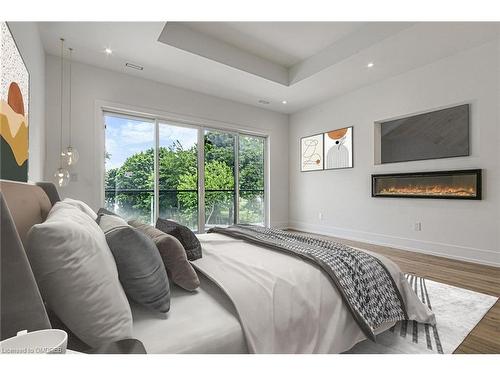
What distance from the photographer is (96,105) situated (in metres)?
3.57

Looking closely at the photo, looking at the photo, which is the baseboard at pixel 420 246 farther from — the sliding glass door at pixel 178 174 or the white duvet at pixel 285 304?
the white duvet at pixel 285 304

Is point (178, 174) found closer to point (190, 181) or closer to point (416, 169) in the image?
point (190, 181)

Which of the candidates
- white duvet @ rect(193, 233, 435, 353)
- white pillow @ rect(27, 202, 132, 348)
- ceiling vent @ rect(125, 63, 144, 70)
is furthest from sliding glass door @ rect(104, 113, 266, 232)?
white pillow @ rect(27, 202, 132, 348)

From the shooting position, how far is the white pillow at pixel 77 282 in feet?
2.35

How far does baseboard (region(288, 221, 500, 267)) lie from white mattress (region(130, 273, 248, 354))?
11.8 ft

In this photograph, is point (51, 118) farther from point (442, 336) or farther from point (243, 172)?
point (442, 336)

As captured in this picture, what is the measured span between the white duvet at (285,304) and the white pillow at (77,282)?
1.50 feet

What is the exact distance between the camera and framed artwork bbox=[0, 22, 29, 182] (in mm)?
1354

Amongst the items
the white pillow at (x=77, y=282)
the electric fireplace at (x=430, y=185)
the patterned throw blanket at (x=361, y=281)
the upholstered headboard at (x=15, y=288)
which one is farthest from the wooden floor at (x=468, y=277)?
the upholstered headboard at (x=15, y=288)

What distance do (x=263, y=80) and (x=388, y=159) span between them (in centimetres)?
242

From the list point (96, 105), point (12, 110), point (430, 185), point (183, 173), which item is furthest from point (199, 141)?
point (430, 185)

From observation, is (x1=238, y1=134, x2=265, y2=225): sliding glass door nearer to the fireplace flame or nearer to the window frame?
the window frame

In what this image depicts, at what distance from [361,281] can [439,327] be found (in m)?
0.86
